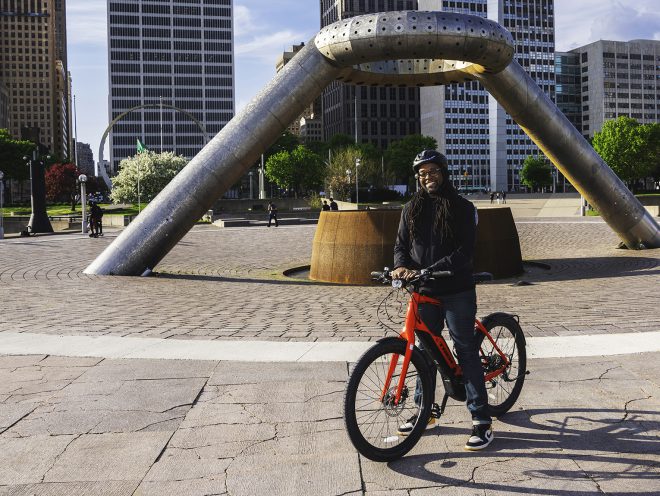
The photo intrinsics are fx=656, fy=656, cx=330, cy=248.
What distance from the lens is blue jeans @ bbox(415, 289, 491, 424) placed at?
4.35 metres

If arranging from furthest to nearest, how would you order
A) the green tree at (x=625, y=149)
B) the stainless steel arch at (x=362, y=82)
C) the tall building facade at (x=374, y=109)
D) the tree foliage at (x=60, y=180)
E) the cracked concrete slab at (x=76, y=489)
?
the tall building facade at (x=374, y=109)
the green tree at (x=625, y=149)
the tree foliage at (x=60, y=180)
the stainless steel arch at (x=362, y=82)
the cracked concrete slab at (x=76, y=489)

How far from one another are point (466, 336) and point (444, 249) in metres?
0.60

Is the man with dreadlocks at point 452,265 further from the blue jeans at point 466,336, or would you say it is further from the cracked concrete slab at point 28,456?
the cracked concrete slab at point 28,456

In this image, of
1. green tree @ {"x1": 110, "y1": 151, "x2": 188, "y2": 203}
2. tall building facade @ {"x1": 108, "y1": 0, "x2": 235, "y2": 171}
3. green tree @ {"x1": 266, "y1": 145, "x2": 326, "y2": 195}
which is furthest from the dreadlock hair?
tall building facade @ {"x1": 108, "y1": 0, "x2": 235, "y2": 171}

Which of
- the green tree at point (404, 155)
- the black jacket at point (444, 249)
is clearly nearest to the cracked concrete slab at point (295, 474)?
the black jacket at point (444, 249)

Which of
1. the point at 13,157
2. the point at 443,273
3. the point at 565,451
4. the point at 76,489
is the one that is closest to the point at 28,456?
the point at 76,489

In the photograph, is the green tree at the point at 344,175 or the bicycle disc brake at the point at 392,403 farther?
the green tree at the point at 344,175

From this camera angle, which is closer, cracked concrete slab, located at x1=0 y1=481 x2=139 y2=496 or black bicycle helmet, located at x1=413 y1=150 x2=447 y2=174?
cracked concrete slab, located at x1=0 y1=481 x2=139 y2=496

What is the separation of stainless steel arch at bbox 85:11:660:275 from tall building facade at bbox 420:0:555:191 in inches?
5614

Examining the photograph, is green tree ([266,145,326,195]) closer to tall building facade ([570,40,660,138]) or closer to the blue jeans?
the blue jeans

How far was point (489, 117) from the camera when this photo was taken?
160125mm

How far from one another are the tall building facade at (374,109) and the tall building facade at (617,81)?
4491cm

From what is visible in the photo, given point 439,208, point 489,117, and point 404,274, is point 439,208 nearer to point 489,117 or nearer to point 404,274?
point 404,274

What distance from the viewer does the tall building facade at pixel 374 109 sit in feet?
534
